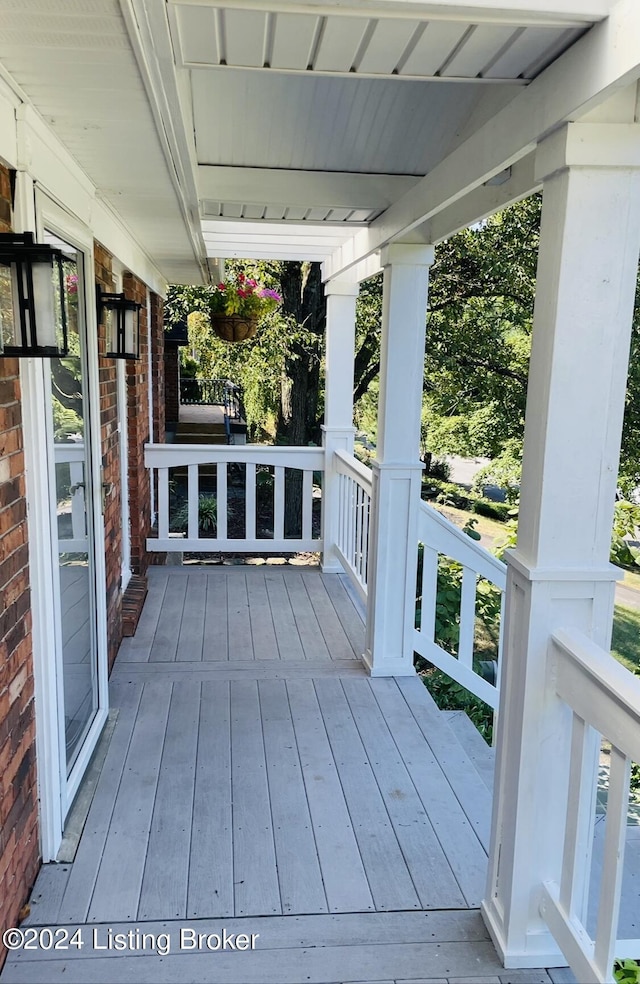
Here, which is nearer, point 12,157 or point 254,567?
point 12,157

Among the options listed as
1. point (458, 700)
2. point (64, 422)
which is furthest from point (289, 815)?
point (458, 700)

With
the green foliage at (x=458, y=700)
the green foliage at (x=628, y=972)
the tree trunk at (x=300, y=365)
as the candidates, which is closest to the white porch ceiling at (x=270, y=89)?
the green foliage at (x=628, y=972)

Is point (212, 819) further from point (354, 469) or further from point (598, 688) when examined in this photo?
point (354, 469)

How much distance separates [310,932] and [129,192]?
2720 millimetres

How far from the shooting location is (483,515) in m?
18.8

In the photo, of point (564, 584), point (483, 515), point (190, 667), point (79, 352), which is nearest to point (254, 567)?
point (190, 667)

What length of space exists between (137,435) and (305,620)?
1.64 meters

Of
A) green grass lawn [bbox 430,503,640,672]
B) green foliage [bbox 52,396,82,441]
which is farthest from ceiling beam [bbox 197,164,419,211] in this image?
green grass lawn [bbox 430,503,640,672]

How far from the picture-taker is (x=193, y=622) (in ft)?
15.1

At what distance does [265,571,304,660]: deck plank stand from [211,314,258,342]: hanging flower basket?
1898mm

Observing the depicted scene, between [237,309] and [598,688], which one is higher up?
[237,309]

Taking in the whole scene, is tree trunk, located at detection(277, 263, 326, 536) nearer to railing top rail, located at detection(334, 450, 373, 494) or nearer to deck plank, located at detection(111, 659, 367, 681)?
railing top rail, located at detection(334, 450, 373, 494)

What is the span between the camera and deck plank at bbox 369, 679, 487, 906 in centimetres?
244

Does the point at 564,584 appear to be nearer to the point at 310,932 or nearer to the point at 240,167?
the point at 310,932
